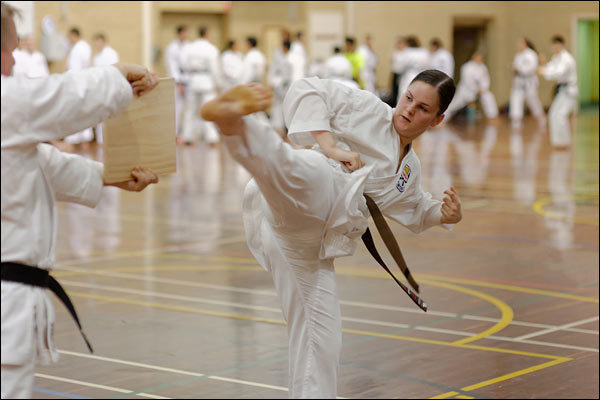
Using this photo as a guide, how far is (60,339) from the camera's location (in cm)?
654

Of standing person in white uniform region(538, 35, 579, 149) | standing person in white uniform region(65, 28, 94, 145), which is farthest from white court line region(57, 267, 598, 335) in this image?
standing person in white uniform region(538, 35, 579, 149)

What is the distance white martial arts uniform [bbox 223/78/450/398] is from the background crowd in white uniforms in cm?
899

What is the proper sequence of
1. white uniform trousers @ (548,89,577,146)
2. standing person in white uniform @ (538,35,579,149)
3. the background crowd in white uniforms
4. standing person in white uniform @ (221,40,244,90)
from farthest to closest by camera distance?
1. standing person in white uniform @ (221,40,244,90)
2. the background crowd in white uniforms
3. standing person in white uniform @ (538,35,579,149)
4. white uniform trousers @ (548,89,577,146)

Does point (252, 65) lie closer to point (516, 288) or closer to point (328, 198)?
point (516, 288)

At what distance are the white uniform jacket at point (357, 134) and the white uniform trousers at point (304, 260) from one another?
4.8 inches

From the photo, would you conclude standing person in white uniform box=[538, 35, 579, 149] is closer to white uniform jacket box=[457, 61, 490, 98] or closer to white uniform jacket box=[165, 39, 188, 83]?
white uniform jacket box=[165, 39, 188, 83]

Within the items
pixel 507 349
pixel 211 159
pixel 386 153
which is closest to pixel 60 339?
pixel 507 349

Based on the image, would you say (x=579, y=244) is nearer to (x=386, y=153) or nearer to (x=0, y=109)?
(x=386, y=153)

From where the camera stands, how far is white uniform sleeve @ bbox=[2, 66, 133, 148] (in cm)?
279

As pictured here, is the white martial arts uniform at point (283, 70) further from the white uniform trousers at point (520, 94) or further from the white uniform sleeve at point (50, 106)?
the white uniform sleeve at point (50, 106)

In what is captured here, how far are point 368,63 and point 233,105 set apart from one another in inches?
946

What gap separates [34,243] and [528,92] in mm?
26540

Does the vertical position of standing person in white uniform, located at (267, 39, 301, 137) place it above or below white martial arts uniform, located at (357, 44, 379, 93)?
below

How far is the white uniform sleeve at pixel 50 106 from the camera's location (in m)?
2.79
